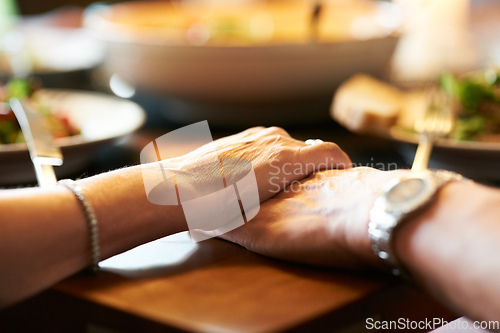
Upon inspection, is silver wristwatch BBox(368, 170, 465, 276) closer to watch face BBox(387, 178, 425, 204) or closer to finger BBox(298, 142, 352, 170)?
watch face BBox(387, 178, 425, 204)

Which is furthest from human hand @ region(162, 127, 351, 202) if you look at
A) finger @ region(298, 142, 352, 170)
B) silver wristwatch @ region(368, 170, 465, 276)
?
silver wristwatch @ region(368, 170, 465, 276)

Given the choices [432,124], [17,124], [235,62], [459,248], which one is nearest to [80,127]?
[17,124]

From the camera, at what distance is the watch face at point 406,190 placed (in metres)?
0.47

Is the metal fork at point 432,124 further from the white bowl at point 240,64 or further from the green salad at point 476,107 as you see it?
the white bowl at point 240,64

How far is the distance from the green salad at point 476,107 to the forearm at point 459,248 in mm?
508

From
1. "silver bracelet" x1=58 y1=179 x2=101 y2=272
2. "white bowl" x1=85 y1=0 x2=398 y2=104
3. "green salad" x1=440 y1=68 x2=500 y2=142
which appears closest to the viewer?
"silver bracelet" x1=58 y1=179 x2=101 y2=272

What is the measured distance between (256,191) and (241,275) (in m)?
0.11

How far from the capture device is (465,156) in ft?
2.75

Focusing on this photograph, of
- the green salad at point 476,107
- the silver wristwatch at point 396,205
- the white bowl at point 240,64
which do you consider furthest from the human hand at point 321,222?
the white bowl at point 240,64

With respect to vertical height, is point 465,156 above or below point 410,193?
below

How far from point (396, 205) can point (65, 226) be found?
10.9 inches

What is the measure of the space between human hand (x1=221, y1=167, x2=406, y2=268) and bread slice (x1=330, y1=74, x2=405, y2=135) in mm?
375

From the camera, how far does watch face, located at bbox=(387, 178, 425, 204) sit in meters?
0.47

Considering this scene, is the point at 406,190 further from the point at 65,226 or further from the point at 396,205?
the point at 65,226
